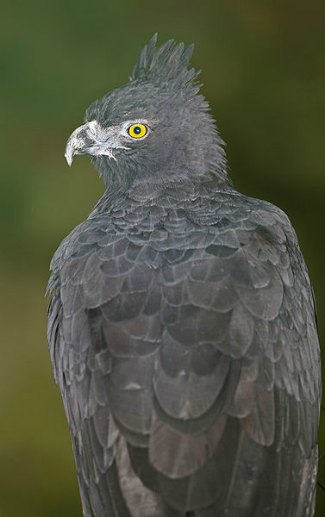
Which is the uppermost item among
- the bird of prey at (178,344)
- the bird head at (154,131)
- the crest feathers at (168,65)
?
the crest feathers at (168,65)

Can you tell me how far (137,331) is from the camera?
7.25ft

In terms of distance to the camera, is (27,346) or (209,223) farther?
(27,346)

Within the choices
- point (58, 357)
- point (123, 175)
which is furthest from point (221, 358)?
point (123, 175)

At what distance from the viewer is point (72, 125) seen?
3.57 metres

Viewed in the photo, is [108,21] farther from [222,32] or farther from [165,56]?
[165,56]

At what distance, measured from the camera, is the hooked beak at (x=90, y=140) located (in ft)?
8.70

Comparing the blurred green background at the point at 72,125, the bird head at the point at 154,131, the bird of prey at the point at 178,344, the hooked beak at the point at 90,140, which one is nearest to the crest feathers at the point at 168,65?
the bird head at the point at 154,131

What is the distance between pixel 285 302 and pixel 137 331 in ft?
1.48

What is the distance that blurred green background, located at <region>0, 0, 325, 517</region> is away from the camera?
3.53m

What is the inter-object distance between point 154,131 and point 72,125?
1.01 metres

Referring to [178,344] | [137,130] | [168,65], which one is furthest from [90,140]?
[178,344]

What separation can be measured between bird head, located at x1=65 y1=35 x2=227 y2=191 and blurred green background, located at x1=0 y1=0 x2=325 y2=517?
2.86 feet

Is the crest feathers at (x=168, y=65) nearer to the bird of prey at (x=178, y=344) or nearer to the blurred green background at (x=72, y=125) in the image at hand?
the bird of prey at (x=178, y=344)

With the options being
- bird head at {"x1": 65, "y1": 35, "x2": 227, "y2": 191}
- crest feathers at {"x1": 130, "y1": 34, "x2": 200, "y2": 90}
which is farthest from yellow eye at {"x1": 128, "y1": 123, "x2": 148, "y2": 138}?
crest feathers at {"x1": 130, "y1": 34, "x2": 200, "y2": 90}
